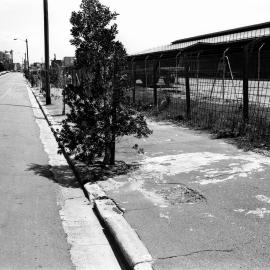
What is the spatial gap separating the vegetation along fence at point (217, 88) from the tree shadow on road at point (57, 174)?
1.76 metres

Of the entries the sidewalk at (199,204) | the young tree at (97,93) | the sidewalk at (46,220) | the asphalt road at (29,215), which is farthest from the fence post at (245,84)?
the asphalt road at (29,215)

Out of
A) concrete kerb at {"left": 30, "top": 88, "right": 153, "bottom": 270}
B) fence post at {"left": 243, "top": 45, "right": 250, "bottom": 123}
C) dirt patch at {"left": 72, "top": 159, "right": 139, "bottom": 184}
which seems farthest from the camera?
fence post at {"left": 243, "top": 45, "right": 250, "bottom": 123}

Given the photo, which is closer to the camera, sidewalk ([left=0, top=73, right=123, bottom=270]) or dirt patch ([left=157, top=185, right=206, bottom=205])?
sidewalk ([left=0, top=73, right=123, bottom=270])

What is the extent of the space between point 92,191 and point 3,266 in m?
2.39

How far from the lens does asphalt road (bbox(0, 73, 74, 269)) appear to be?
420 centimetres

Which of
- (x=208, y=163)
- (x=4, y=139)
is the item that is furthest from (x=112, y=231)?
(x=4, y=139)

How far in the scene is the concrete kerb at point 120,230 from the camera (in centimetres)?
400

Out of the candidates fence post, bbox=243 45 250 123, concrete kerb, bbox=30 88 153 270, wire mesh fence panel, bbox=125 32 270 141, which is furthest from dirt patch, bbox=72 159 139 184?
fence post, bbox=243 45 250 123

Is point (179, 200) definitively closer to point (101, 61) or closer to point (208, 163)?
point (208, 163)

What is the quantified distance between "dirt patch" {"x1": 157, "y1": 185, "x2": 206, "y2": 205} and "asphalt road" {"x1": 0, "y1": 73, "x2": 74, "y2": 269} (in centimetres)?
148

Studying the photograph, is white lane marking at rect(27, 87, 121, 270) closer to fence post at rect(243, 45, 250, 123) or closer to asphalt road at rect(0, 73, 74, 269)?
asphalt road at rect(0, 73, 74, 269)

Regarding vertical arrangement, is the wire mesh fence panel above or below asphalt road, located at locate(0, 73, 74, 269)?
above

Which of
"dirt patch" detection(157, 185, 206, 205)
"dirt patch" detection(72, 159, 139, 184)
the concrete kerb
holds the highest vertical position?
"dirt patch" detection(157, 185, 206, 205)

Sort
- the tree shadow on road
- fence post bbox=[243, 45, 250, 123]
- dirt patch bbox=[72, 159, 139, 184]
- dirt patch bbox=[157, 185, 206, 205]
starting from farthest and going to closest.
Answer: fence post bbox=[243, 45, 250, 123]
the tree shadow on road
dirt patch bbox=[72, 159, 139, 184]
dirt patch bbox=[157, 185, 206, 205]
